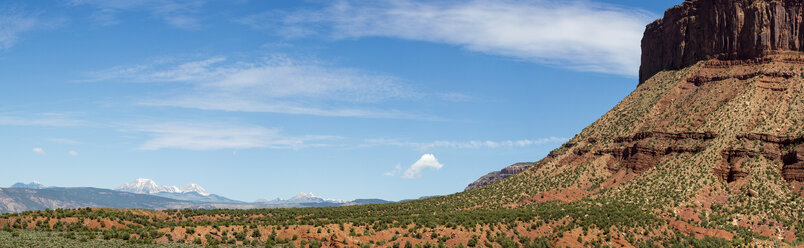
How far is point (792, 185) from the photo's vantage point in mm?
80875

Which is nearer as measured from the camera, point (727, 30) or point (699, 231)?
point (699, 231)

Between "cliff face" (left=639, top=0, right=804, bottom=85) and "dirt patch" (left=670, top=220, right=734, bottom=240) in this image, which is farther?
"cliff face" (left=639, top=0, right=804, bottom=85)

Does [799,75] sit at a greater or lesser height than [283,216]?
greater

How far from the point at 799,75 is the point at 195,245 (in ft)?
301

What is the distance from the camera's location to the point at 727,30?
106375mm

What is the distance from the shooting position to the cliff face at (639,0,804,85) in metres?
102

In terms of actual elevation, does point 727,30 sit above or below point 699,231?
above

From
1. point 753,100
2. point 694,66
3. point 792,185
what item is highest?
point 694,66

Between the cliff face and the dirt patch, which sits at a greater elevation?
the cliff face

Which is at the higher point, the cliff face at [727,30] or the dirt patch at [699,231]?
the cliff face at [727,30]

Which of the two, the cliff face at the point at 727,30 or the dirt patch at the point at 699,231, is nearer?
the dirt patch at the point at 699,231

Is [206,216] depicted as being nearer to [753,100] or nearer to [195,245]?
[195,245]

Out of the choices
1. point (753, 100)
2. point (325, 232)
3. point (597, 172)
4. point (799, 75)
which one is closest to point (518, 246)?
point (325, 232)

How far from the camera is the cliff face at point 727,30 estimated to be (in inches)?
4003
